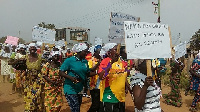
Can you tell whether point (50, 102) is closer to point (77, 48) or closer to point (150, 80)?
point (77, 48)

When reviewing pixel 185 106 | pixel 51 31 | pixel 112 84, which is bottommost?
pixel 185 106

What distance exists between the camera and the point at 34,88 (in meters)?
5.37

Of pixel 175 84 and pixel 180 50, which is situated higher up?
pixel 180 50

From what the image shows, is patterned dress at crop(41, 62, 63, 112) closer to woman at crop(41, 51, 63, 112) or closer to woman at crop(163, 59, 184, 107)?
woman at crop(41, 51, 63, 112)

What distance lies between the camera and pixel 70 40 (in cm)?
3170

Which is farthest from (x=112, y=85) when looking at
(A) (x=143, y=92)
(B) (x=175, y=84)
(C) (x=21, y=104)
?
(C) (x=21, y=104)

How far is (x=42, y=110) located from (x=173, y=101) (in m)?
4.51

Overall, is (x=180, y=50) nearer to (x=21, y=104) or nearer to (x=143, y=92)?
(x=143, y=92)

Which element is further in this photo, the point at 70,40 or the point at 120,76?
the point at 70,40

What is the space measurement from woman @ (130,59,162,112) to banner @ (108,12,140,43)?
2530 millimetres

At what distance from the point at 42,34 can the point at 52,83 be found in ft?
12.5

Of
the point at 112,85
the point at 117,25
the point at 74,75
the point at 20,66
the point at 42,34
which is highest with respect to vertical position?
the point at 42,34

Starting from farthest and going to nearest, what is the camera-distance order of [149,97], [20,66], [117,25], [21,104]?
1. [21,104]
2. [20,66]
3. [117,25]
4. [149,97]

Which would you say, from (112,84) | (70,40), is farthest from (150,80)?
(70,40)
